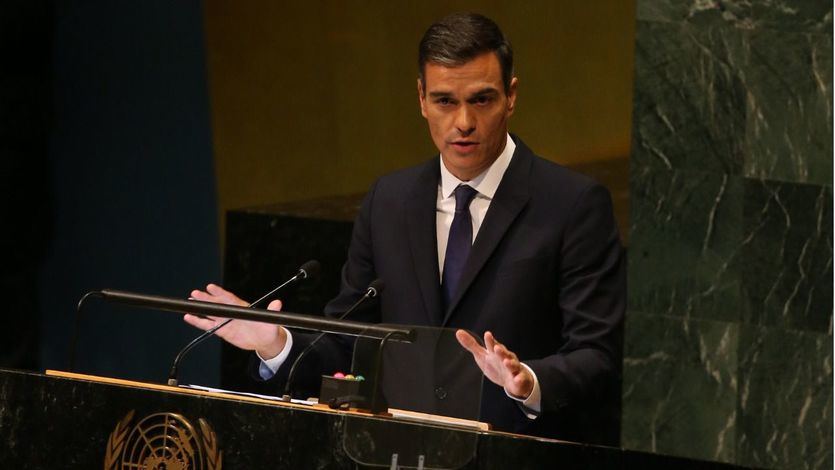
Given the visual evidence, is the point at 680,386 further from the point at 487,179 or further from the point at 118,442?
the point at 118,442

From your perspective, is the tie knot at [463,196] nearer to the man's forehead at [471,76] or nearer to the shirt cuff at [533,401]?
the man's forehead at [471,76]

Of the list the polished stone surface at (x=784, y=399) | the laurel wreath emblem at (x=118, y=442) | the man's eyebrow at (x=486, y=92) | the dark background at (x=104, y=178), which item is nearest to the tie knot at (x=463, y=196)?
the man's eyebrow at (x=486, y=92)

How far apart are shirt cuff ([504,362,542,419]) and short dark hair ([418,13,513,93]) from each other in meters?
0.83

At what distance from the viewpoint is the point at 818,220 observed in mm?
5578

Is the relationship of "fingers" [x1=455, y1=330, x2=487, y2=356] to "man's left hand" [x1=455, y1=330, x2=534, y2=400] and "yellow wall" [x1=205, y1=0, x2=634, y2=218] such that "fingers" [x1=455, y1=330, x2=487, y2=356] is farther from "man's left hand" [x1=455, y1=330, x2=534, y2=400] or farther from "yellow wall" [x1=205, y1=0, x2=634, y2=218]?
"yellow wall" [x1=205, y1=0, x2=634, y2=218]

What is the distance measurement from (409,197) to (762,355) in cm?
227

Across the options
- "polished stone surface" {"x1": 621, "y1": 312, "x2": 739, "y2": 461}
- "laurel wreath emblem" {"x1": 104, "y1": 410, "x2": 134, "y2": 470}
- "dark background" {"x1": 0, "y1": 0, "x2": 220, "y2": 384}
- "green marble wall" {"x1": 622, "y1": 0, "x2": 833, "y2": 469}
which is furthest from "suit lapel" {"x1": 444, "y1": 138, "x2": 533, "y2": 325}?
"dark background" {"x1": 0, "y1": 0, "x2": 220, "y2": 384}

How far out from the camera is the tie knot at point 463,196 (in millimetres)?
3818

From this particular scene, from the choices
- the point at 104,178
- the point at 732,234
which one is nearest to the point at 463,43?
the point at 732,234

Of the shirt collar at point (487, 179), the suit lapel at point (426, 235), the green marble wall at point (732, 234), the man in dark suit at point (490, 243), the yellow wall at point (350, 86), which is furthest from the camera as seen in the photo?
the yellow wall at point (350, 86)

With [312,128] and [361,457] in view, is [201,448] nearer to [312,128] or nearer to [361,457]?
[361,457]

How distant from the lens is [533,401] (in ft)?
10.9

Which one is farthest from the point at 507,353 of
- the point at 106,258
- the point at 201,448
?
the point at 106,258

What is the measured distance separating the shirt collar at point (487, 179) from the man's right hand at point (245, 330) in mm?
617
